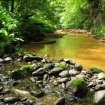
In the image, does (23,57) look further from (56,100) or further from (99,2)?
(99,2)

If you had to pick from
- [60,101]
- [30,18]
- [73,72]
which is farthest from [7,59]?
[30,18]

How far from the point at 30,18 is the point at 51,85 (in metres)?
12.0

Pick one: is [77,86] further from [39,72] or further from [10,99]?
[10,99]

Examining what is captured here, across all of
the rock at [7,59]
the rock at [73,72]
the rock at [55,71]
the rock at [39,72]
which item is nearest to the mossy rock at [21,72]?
the rock at [39,72]

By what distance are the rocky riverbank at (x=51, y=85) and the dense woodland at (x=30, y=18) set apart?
101 inches

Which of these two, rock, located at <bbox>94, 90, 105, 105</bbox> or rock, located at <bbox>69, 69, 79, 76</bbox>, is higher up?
rock, located at <bbox>69, 69, 79, 76</bbox>

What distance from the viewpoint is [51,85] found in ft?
22.0

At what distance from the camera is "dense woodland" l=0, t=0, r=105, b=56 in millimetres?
10491

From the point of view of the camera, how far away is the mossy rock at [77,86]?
6.10 metres

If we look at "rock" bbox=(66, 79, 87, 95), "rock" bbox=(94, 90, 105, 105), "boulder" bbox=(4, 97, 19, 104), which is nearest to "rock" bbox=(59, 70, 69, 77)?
"rock" bbox=(66, 79, 87, 95)

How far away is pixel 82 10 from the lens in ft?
93.0

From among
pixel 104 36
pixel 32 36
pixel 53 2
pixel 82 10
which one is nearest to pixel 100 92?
pixel 32 36

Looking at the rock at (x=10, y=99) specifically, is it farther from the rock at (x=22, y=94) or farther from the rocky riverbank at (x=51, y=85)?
the rock at (x=22, y=94)

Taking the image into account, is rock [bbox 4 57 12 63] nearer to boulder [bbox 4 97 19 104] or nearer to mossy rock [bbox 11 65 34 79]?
mossy rock [bbox 11 65 34 79]
